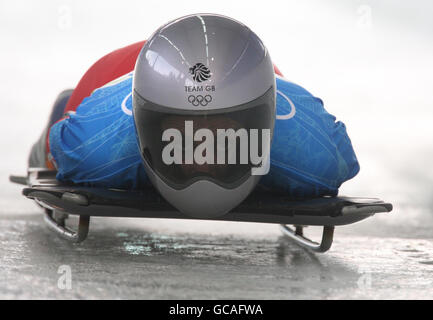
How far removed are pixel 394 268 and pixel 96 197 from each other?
1710mm

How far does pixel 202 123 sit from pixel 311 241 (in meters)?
1.54

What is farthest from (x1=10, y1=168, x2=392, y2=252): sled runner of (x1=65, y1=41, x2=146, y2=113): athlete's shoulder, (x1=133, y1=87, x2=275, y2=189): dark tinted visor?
(x1=65, y1=41, x2=146, y2=113): athlete's shoulder

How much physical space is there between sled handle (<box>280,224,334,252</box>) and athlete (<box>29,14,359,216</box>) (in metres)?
0.23

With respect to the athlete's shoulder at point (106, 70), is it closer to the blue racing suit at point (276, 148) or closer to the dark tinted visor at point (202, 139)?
the blue racing suit at point (276, 148)

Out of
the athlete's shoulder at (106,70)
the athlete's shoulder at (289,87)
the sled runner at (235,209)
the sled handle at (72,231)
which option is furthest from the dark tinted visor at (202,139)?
the athlete's shoulder at (106,70)

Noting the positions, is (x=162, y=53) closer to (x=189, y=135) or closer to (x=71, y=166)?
(x=189, y=135)

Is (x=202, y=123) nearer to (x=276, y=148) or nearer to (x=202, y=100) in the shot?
(x=202, y=100)

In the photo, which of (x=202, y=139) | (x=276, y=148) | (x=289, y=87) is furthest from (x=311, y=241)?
(x=202, y=139)

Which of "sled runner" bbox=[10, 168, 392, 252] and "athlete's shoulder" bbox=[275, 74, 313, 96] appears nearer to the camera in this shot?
"sled runner" bbox=[10, 168, 392, 252]

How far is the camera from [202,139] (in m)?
3.10

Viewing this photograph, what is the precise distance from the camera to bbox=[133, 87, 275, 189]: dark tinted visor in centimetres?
311

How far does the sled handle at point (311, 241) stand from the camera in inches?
153

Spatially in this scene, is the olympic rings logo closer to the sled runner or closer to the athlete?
the athlete

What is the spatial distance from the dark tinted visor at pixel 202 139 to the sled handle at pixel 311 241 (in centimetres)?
85
